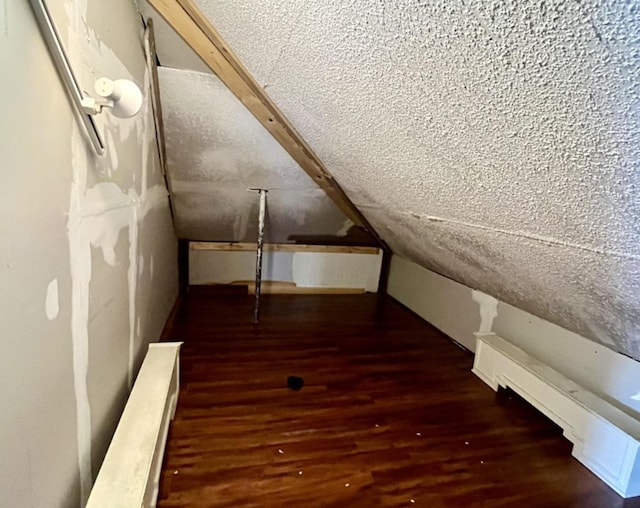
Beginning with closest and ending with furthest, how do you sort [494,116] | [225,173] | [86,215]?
[494,116], [86,215], [225,173]

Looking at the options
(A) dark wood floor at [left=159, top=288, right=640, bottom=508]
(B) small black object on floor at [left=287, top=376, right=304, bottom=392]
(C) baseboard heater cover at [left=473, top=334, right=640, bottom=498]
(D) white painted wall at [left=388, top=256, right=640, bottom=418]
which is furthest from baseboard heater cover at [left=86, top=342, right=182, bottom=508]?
(D) white painted wall at [left=388, top=256, right=640, bottom=418]

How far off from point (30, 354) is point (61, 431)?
33 centimetres

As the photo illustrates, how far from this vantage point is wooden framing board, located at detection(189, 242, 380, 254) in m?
4.17

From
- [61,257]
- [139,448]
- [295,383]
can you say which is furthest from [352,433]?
[61,257]

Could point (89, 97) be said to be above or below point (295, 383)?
above

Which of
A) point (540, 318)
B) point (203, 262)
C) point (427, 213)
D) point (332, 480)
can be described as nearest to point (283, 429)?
point (332, 480)

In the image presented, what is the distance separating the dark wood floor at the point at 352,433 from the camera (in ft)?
5.41

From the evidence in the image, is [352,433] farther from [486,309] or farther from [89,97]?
[89,97]

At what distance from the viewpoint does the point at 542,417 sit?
89.0 inches

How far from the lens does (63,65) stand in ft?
3.17

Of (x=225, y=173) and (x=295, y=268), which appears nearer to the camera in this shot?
(x=225, y=173)

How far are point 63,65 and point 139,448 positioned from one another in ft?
3.91

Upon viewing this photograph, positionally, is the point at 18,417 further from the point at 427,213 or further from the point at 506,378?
the point at 506,378

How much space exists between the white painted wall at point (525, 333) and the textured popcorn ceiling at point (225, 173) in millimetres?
1066
